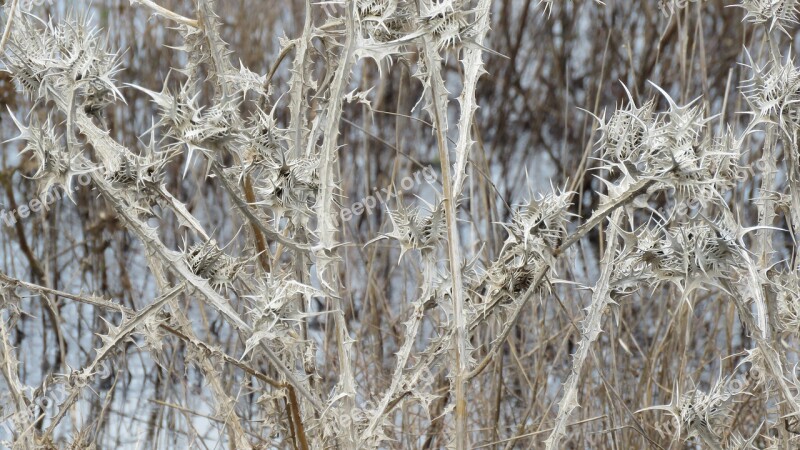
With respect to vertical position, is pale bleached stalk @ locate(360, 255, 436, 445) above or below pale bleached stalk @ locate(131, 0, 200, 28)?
below

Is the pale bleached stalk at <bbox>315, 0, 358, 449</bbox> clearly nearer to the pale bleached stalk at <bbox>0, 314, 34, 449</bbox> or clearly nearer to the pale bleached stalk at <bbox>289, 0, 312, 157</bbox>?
the pale bleached stalk at <bbox>289, 0, 312, 157</bbox>

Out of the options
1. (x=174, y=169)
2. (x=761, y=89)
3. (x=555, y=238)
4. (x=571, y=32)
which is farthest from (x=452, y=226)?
(x=571, y=32)

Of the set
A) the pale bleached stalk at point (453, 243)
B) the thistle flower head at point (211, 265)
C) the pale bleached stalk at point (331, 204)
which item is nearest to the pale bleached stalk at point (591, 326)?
the pale bleached stalk at point (453, 243)

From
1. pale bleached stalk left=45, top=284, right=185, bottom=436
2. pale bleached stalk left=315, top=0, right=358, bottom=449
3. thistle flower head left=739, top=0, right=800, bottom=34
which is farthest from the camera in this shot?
thistle flower head left=739, top=0, right=800, bottom=34

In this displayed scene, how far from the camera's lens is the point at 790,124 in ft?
5.35

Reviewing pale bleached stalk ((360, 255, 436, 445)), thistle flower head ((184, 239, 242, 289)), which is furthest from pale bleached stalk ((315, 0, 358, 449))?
thistle flower head ((184, 239, 242, 289))

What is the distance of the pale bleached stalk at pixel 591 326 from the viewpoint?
1.53 m

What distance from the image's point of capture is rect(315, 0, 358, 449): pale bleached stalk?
137cm

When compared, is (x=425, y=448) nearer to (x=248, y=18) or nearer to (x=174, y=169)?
(x=174, y=169)

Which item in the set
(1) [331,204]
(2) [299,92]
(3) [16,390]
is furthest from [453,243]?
(3) [16,390]

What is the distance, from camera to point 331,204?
4.91ft

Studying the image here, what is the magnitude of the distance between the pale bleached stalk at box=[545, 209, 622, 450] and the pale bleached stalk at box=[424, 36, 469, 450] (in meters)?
0.18

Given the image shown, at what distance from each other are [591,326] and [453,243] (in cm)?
29

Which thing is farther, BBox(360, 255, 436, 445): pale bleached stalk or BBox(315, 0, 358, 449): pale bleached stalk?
BBox(360, 255, 436, 445): pale bleached stalk
